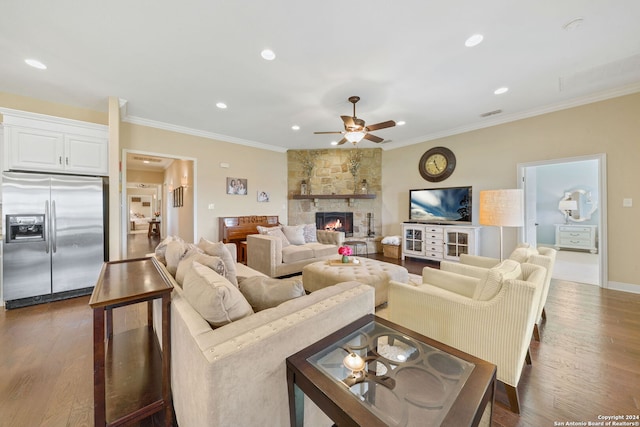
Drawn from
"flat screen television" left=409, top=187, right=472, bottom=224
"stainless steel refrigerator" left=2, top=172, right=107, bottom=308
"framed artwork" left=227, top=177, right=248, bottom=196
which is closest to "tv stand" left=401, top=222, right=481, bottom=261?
Result: "flat screen television" left=409, top=187, right=472, bottom=224

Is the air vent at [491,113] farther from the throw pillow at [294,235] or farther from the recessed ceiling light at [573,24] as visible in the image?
the throw pillow at [294,235]

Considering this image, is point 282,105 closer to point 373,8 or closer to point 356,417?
point 373,8

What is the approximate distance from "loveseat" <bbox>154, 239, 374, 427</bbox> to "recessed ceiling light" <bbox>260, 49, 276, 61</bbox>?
7.87ft

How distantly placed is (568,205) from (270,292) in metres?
8.30

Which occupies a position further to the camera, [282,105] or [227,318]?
[282,105]

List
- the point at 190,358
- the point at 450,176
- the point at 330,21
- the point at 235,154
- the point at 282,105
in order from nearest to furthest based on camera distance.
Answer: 1. the point at 190,358
2. the point at 330,21
3. the point at 282,105
4. the point at 450,176
5. the point at 235,154

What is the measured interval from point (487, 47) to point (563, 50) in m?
0.84

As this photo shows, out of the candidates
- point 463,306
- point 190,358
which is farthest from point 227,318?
point 463,306

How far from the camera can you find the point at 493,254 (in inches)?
174

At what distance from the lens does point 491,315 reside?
1417 mm

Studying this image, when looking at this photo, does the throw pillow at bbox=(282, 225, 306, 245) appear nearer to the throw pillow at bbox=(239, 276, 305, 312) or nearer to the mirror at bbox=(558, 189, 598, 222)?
the throw pillow at bbox=(239, 276, 305, 312)

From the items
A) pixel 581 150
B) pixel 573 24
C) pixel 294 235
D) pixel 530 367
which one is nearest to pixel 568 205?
pixel 581 150

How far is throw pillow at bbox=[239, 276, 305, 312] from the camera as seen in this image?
1293 mm

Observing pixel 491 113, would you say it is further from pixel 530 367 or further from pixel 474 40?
pixel 530 367
